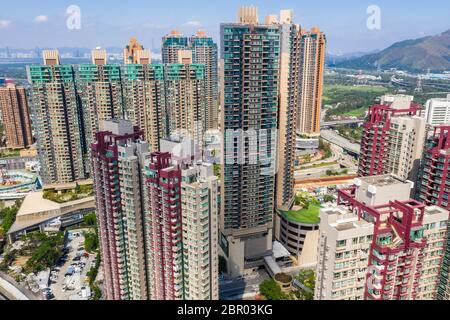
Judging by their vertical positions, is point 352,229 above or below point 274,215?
above

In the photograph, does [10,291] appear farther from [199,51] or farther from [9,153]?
[199,51]

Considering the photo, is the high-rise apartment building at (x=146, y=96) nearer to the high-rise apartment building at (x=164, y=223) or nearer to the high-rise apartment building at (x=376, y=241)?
the high-rise apartment building at (x=164, y=223)

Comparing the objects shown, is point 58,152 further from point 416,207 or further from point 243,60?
point 416,207

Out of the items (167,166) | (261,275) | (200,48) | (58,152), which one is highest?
(200,48)

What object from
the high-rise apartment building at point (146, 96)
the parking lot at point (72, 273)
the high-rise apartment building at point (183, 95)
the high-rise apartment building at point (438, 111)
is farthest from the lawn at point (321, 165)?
the parking lot at point (72, 273)

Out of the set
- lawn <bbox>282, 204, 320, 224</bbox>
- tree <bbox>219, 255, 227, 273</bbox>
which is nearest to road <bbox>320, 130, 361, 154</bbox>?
lawn <bbox>282, 204, 320, 224</bbox>

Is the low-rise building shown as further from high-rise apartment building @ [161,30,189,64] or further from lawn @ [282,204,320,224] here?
high-rise apartment building @ [161,30,189,64]
